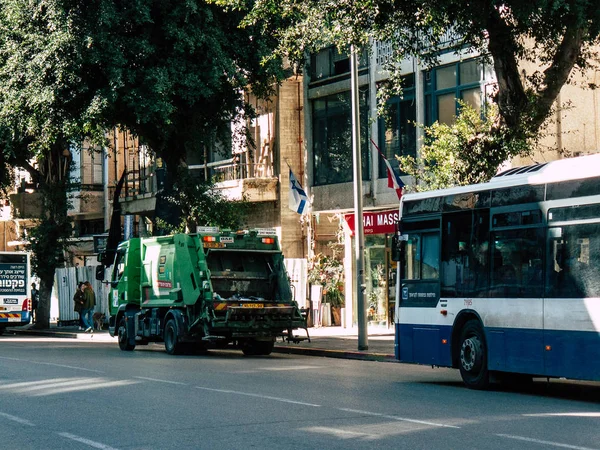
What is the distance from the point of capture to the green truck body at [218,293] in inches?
954

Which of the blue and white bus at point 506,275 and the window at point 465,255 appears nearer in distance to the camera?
the blue and white bus at point 506,275

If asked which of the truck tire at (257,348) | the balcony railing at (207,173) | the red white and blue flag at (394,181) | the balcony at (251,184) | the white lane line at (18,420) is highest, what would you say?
the balcony railing at (207,173)

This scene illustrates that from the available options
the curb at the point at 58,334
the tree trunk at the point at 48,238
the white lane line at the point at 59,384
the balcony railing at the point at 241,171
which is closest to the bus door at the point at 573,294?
the white lane line at the point at 59,384

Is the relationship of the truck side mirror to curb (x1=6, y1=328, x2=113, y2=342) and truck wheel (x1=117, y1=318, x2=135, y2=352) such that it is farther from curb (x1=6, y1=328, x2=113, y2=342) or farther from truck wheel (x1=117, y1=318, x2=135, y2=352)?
curb (x1=6, y1=328, x2=113, y2=342)

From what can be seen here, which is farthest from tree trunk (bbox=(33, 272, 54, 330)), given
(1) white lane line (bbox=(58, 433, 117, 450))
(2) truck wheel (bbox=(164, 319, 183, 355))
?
(1) white lane line (bbox=(58, 433, 117, 450))

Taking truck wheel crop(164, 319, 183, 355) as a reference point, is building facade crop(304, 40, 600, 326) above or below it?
above

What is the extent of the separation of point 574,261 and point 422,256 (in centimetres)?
395

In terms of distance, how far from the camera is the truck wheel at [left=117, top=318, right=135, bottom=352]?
2817 cm

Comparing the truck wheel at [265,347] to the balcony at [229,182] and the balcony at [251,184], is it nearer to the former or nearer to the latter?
the balcony at [229,182]

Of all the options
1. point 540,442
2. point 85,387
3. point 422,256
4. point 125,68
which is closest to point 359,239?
point 422,256

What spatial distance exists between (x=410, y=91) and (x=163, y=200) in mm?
8259

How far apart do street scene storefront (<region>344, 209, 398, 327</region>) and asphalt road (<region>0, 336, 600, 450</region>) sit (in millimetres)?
11937

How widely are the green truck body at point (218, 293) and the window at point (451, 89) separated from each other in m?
6.63

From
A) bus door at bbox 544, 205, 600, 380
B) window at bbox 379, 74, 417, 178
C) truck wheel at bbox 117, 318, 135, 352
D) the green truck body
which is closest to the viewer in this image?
bus door at bbox 544, 205, 600, 380
